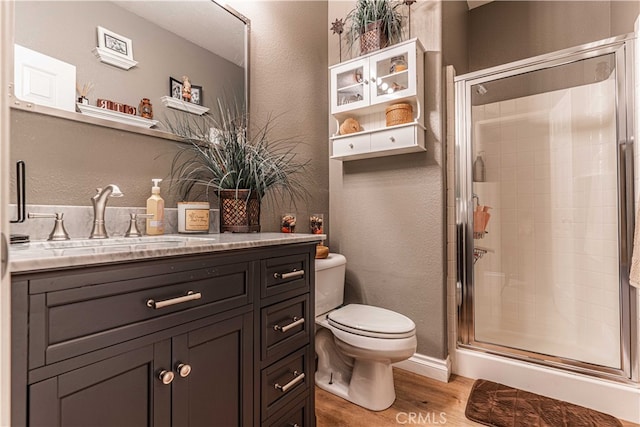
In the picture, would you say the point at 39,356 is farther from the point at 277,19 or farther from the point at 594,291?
the point at 594,291

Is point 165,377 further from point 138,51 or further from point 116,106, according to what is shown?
point 138,51

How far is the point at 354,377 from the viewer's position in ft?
5.79

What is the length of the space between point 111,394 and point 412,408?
147 cm

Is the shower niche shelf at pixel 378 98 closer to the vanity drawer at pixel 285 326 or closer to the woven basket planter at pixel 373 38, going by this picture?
the woven basket planter at pixel 373 38

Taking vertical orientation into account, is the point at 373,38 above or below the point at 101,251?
above

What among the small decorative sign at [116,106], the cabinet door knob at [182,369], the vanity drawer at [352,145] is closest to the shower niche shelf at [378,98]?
the vanity drawer at [352,145]

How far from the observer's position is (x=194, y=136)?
1573 millimetres

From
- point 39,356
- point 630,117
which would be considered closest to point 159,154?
point 39,356

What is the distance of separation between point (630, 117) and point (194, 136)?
2136 millimetres

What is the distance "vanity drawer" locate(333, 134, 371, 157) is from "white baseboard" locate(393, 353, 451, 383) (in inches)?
52.6

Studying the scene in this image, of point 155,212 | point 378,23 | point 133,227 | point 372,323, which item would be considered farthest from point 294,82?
point 372,323

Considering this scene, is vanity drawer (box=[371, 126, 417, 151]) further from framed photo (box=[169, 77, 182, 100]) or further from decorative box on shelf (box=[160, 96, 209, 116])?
framed photo (box=[169, 77, 182, 100])

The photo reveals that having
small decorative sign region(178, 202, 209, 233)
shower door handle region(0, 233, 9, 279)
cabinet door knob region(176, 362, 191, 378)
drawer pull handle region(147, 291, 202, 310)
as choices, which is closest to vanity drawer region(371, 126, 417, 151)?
small decorative sign region(178, 202, 209, 233)

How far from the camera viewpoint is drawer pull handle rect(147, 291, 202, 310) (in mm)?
790
